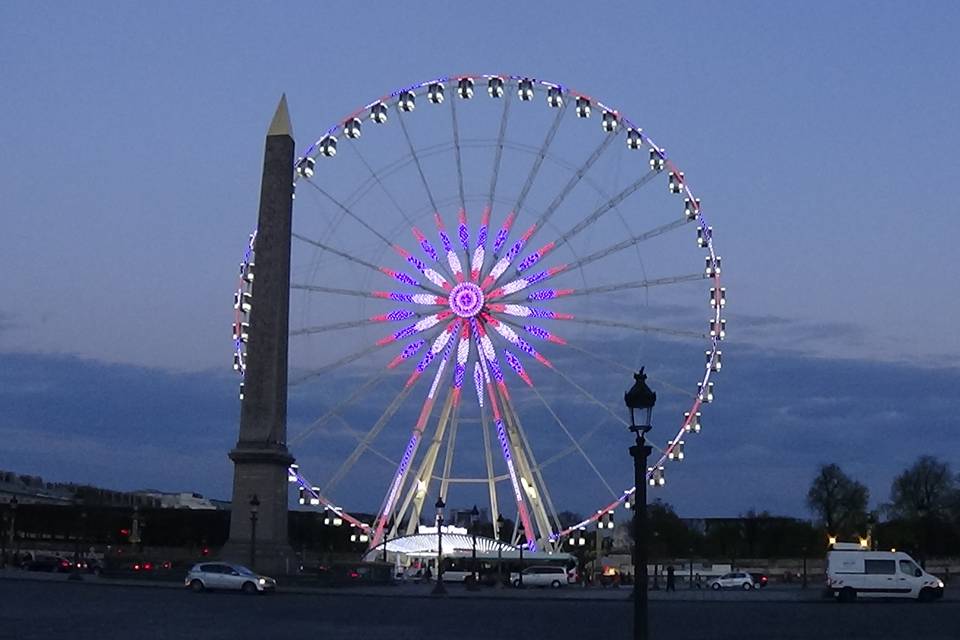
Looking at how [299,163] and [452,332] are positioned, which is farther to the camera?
[299,163]

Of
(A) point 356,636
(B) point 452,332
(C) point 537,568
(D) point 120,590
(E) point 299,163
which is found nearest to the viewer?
(A) point 356,636

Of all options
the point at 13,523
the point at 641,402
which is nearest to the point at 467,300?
the point at 641,402

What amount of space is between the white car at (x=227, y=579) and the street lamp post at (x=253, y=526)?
Result: 80 cm

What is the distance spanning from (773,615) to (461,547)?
131ft

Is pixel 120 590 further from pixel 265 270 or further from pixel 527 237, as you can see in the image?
pixel 527 237

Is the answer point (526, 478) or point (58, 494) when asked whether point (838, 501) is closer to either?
point (526, 478)

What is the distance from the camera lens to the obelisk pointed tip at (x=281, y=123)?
40.8m

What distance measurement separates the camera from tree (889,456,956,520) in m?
111

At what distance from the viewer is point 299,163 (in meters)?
49.1

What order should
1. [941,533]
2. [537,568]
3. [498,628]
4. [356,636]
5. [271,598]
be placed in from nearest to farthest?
[356,636], [498,628], [271,598], [537,568], [941,533]

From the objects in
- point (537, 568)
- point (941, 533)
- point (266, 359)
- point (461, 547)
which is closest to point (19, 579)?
point (266, 359)

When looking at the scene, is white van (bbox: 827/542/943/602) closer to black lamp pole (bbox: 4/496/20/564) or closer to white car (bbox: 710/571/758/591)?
white car (bbox: 710/571/758/591)

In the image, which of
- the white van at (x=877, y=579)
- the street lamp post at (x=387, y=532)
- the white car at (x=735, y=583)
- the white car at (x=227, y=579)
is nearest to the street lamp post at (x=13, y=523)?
the street lamp post at (x=387, y=532)

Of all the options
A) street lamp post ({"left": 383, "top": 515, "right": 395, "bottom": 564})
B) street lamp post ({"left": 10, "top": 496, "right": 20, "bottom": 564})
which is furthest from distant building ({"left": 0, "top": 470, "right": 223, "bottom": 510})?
street lamp post ({"left": 383, "top": 515, "right": 395, "bottom": 564})
